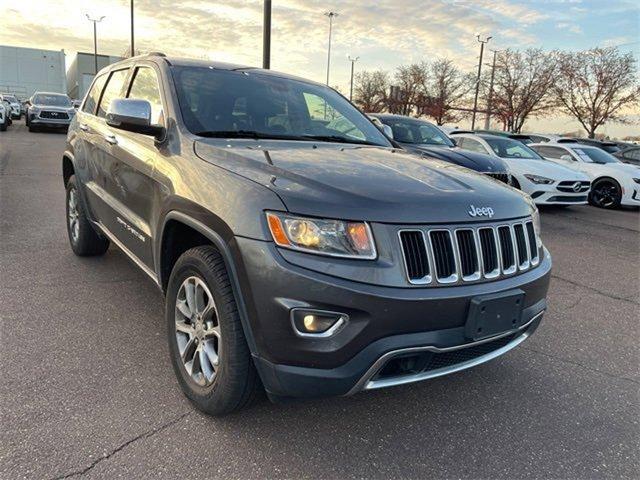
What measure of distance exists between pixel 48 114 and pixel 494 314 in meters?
23.6

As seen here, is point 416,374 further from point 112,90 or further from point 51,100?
point 51,100

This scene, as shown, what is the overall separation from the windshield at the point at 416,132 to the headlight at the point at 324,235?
24.8 feet

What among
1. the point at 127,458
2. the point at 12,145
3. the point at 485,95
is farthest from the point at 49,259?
the point at 485,95

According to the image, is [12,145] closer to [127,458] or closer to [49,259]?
[49,259]

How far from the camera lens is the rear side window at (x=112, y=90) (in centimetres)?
421

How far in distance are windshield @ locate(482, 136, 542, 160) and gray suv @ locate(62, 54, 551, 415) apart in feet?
A: 27.4

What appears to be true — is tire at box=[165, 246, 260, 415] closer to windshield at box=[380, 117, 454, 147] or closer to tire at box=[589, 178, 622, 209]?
windshield at box=[380, 117, 454, 147]

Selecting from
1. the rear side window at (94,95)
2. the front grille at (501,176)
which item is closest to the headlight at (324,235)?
the rear side window at (94,95)

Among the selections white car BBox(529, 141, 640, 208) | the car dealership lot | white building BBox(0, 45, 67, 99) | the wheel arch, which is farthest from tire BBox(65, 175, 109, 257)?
white building BBox(0, 45, 67, 99)

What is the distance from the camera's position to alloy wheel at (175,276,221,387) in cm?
251

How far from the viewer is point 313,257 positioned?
6.78ft

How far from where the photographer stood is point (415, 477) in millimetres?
2268

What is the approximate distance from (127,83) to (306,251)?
2.76 metres

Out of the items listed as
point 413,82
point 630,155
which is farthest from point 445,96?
point 630,155
